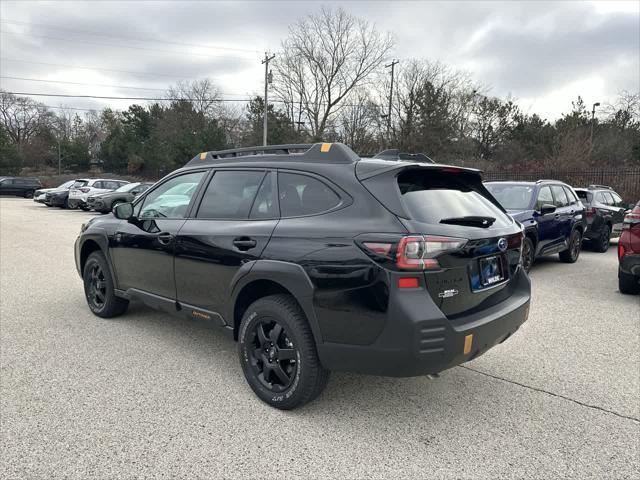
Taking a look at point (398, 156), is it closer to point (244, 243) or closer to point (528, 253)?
point (244, 243)

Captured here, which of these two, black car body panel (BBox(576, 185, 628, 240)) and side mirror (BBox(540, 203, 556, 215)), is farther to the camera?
black car body panel (BBox(576, 185, 628, 240))

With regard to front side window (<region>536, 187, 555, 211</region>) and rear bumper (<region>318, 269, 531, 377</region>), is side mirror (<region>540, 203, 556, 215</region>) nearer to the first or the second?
front side window (<region>536, 187, 555, 211</region>)

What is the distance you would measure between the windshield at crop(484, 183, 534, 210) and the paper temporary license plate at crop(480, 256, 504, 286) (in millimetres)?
5129

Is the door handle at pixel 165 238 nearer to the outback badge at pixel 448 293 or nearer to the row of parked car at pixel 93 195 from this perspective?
the outback badge at pixel 448 293

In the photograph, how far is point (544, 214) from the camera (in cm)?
786

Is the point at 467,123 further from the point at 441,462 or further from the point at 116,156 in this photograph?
the point at 441,462

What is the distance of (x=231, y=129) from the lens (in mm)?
56094

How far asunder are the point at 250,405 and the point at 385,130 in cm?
3812

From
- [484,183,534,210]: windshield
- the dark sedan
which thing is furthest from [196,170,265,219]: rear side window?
the dark sedan

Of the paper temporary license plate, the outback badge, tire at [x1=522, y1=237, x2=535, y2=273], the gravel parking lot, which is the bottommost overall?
the gravel parking lot

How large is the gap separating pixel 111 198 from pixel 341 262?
67.1 feet

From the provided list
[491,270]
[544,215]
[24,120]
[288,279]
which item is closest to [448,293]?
[491,270]

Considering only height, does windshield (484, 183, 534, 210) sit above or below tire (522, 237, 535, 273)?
above

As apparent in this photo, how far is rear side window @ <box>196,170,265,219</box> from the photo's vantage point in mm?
3541
